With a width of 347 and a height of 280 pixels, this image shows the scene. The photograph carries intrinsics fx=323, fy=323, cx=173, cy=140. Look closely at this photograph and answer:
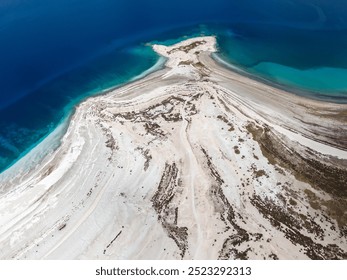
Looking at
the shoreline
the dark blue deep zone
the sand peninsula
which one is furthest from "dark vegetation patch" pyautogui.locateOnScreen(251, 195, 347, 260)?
the dark blue deep zone

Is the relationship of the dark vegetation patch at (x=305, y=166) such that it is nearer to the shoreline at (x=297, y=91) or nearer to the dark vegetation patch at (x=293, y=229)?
the dark vegetation patch at (x=293, y=229)

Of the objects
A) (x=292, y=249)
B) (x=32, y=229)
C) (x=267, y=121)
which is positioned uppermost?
(x=267, y=121)

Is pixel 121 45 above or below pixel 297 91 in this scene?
above

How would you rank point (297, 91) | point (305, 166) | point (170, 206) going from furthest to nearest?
point (297, 91) < point (305, 166) < point (170, 206)

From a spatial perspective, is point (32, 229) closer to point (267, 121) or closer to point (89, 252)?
point (89, 252)

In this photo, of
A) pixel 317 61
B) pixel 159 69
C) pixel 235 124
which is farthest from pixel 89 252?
pixel 317 61

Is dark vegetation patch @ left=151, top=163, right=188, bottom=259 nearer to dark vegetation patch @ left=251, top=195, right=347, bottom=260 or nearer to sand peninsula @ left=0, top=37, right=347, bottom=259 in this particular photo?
sand peninsula @ left=0, top=37, right=347, bottom=259

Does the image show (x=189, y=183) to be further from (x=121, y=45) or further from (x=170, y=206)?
(x=121, y=45)

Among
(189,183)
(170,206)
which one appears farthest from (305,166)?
(170,206)
